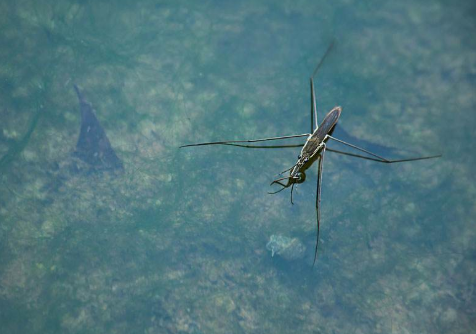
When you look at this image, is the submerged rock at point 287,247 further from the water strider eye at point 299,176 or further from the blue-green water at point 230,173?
the water strider eye at point 299,176

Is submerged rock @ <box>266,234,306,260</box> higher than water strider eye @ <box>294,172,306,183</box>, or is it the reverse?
water strider eye @ <box>294,172,306,183</box>

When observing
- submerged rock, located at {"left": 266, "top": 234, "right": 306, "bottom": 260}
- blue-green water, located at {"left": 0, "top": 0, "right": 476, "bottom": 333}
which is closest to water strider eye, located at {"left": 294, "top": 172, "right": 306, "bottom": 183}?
blue-green water, located at {"left": 0, "top": 0, "right": 476, "bottom": 333}

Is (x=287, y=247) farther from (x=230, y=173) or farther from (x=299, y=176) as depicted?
(x=230, y=173)

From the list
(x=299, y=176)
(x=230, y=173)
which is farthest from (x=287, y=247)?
(x=230, y=173)

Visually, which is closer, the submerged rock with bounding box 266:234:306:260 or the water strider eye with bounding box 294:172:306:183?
the water strider eye with bounding box 294:172:306:183

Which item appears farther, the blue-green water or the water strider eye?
the blue-green water

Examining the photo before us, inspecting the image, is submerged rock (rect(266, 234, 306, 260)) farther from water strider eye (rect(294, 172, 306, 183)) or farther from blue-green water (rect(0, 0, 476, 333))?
water strider eye (rect(294, 172, 306, 183))
